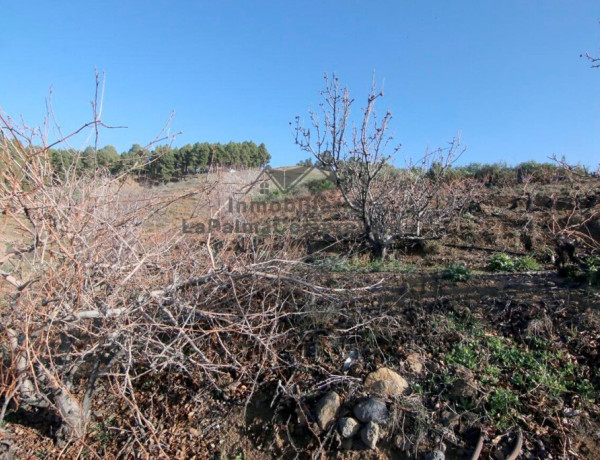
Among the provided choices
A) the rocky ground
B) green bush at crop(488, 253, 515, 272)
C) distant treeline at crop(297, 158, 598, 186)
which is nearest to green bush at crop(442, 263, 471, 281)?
the rocky ground

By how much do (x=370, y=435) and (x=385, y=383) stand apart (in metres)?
0.42

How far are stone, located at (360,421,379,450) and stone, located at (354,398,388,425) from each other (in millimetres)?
41

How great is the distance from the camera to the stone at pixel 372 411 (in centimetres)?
268

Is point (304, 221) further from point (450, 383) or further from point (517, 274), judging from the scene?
point (450, 383)

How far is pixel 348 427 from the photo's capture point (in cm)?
269

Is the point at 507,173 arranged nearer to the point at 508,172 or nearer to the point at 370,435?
the point at 508,172

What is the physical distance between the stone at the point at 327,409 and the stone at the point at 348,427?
93 mm

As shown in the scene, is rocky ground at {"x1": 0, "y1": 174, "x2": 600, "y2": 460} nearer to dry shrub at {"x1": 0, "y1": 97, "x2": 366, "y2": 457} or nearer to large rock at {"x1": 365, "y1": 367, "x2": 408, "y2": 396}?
large rock at {"x1": 365, "y1": 367, "x2": 408, "y2": 396}

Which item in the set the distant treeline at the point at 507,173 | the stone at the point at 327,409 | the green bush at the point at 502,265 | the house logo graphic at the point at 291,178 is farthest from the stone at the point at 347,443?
the house logo graphic at the point at 291,178

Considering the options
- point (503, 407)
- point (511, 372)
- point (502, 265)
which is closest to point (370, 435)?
point (503, 407)

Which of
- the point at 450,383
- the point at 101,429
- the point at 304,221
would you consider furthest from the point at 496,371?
the point at 304,221

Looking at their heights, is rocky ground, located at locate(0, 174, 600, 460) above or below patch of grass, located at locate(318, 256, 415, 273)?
below

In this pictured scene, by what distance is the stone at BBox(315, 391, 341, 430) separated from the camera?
9.09 ft

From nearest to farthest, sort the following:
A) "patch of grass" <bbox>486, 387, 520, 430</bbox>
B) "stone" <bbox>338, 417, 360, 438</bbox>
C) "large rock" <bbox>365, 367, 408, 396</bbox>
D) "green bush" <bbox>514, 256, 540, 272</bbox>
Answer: "patch of grass" <bbox>486, 387, 520, 430</bbox>, "stone" <bbox>338, 417, 360, 438</bbox>, "large rock" <bbox>365, 367, 408, 396</bbox>, "green bush" <bbox>514, 256, 540, 272</bbox>
